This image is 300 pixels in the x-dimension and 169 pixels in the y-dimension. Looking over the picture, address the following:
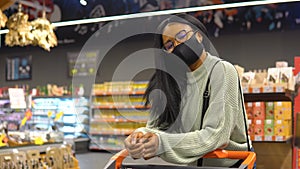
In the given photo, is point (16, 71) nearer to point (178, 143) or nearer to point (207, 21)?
point (207, 21)

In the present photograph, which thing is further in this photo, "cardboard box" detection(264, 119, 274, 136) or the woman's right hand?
"cardboard box" detection(264, 119, 274, 136)

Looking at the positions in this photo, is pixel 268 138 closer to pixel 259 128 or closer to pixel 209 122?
pixel 259 128

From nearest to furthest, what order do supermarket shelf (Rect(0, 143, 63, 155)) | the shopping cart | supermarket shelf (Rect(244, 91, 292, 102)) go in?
the shopping cart, supermarket shelf (Rect(0, 143, 63, 155)), supermarket shelf (Rect(244, 91, 292, 102))

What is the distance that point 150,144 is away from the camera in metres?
1.12

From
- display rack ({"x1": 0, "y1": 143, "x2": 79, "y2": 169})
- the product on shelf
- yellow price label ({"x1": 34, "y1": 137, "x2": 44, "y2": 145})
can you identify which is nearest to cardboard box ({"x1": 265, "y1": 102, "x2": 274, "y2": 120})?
the product on shelf

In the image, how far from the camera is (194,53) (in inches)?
52.3

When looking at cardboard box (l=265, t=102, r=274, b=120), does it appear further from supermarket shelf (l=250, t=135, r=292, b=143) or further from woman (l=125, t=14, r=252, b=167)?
woman (l=125, t=14, r=252, b=167)

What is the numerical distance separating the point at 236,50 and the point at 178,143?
8.15 meters

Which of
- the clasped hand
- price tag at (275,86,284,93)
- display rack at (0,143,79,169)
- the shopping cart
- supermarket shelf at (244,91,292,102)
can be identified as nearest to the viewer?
the clasped hand

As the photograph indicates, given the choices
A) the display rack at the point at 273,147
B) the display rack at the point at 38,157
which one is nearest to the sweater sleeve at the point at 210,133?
the display rack at the point at 38,157

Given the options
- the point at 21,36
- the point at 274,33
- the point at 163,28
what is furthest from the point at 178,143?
the point at 274,33

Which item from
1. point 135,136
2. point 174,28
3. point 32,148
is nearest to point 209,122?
point 135,136

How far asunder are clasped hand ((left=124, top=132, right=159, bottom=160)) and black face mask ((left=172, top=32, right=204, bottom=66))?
1.04 feet

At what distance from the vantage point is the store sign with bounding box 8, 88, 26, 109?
4.43 m
